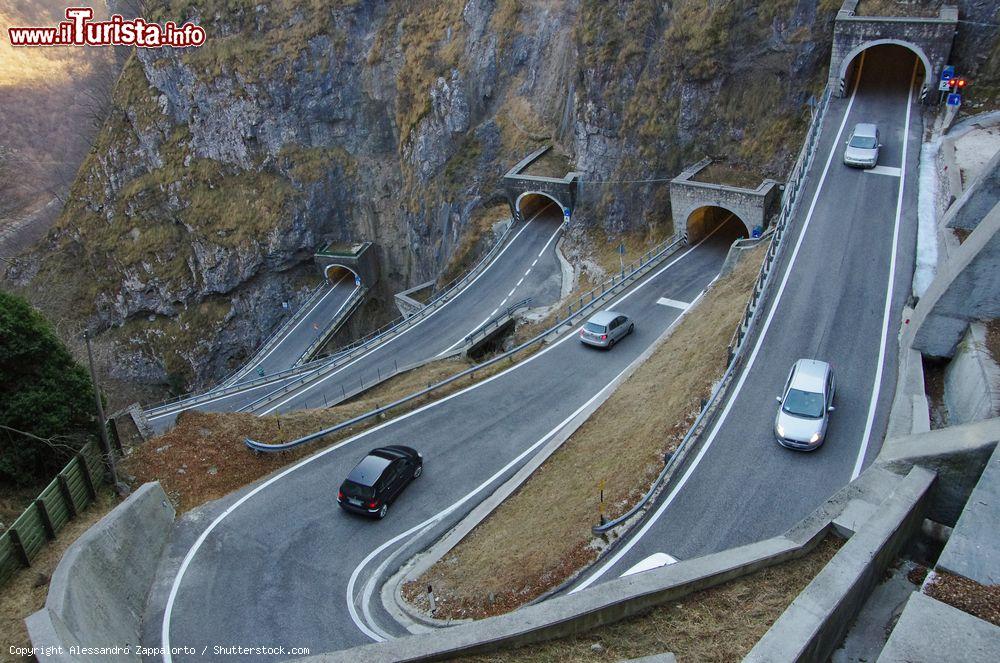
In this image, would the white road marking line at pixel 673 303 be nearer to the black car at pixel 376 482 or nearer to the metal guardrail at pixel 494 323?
the metal guardrail at pixel 494 323

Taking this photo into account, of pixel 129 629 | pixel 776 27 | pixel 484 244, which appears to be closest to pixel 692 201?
pixel 776 27

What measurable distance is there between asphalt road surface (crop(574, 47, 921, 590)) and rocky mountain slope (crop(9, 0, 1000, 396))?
83.9 ft

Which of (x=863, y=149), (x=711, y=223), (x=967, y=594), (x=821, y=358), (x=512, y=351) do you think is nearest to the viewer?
(x=967, y=594)

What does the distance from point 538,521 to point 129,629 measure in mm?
9149

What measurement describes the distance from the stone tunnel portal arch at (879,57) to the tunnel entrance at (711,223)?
8.58 meters

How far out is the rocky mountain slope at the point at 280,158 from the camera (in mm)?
52500

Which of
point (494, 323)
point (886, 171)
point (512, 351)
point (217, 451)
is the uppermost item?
point (886, 171)

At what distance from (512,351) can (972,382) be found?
16565 mm

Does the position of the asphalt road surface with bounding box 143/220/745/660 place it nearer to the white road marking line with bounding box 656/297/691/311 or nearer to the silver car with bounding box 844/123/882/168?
the white road marking line with bounding box 656/297/691/311

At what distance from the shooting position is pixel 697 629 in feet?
28.3

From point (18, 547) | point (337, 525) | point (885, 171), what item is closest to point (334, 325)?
point (337, 525)

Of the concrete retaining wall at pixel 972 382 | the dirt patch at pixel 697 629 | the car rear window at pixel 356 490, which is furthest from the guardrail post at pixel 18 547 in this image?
the concrete retaining wall at pixel 972 382

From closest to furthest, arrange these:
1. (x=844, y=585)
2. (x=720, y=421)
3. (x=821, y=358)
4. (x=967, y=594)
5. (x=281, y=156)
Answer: (x=967, y=594) → (x=844, y=585) → (x=720, y=421) → (x=821, y=358) → (x=281, y=156)

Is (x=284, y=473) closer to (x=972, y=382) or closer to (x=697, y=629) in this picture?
(x=697, y=629)
